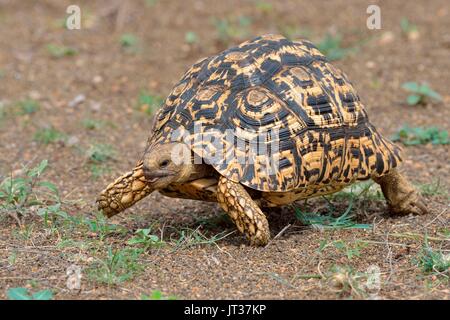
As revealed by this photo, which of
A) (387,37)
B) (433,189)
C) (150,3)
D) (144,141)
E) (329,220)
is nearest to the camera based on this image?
(329,220)

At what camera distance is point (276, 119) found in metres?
4.53

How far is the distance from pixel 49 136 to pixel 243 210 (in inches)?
122

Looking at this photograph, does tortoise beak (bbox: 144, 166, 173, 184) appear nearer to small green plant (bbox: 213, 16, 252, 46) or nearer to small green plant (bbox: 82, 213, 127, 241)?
small green plant (bbox: 82, 213, 127, 241)

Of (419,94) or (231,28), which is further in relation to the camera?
(231,28)

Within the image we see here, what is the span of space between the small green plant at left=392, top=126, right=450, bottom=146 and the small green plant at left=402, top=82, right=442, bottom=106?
Result: 0.72 meters

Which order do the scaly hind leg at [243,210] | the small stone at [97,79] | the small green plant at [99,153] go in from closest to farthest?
the scaly hind leg at [243,210] → the small green plant at [99,153] → the small stone at [97,79]

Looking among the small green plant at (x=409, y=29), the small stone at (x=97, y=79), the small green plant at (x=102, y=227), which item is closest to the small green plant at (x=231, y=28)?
the small stone at (x=97, y=79)

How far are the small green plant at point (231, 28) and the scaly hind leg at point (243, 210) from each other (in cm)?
511

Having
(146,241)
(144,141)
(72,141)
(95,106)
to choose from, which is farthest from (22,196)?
(95,106)

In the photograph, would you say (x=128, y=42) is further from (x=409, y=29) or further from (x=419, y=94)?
(x=419, y=94)

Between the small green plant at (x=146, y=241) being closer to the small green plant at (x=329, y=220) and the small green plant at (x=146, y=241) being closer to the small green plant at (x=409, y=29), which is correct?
the small green plant at (x=329, y=220)

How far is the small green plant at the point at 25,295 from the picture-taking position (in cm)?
365

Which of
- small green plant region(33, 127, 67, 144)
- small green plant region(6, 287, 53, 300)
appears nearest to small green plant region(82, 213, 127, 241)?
small green plant region(6, 287, 53, 300)
